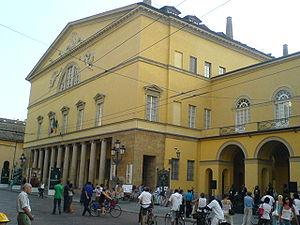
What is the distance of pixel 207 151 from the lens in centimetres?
3512

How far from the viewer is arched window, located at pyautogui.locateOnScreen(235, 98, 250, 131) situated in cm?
3366

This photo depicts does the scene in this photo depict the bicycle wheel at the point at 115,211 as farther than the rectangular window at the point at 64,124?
No

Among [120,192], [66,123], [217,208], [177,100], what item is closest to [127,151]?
[120,192]

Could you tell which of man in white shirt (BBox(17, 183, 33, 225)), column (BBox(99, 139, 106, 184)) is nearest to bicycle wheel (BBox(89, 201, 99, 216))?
man in white shirt (BBox(17, 183, 33, 225))

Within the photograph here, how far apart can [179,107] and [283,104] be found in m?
8.70

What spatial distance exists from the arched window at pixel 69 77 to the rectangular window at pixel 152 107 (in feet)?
43.6

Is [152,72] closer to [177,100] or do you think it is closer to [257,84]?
[177,100]

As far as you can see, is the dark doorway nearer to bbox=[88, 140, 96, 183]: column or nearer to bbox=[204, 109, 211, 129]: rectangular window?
bbox=[88, 140, 96, 183]: column

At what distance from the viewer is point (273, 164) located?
32375 mm

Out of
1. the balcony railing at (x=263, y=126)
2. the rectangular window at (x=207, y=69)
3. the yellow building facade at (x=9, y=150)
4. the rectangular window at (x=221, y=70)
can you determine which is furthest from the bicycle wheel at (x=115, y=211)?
the yellow building facade at (x=9, y=150)

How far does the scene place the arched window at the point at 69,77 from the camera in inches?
1772

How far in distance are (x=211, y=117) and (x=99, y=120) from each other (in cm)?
1054

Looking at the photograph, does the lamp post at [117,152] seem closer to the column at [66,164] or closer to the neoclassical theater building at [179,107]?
the neoclassical theater building at [179,107]

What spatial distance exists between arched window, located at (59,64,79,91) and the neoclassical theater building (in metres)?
2.78
